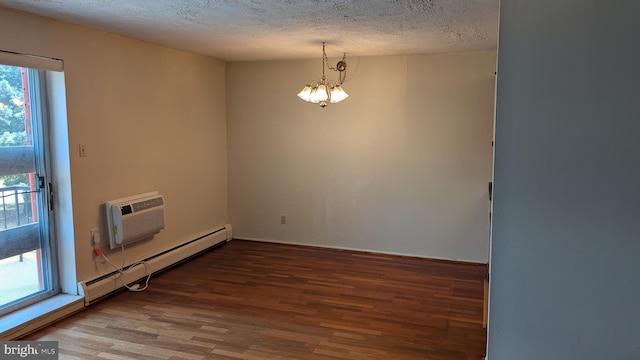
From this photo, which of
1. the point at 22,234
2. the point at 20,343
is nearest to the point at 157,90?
the point at 22,234

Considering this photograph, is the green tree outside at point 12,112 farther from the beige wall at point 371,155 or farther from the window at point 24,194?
the beige wall at point 371,155

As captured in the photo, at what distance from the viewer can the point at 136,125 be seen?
3975 millimetres

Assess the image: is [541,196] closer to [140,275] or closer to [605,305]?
[605,305]

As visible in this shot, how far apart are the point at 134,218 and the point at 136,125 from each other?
0.85 metres

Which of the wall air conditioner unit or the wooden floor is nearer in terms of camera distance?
the wooden floor

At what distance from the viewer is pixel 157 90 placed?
13.8 feet

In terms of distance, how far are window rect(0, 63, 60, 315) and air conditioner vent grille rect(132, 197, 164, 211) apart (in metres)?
0.67

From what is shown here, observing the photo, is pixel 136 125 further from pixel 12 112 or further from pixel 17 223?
pixel 17 223

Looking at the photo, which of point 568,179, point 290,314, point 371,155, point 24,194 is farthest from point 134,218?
point 568,179

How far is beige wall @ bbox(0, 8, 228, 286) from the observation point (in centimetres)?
332

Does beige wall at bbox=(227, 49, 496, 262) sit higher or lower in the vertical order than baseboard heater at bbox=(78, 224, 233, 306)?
higher

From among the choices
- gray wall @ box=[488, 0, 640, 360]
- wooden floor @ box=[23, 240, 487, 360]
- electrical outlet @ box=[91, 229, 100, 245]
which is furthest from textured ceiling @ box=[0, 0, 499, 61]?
wooden floor @ box=[23, 240, 487, 360]
